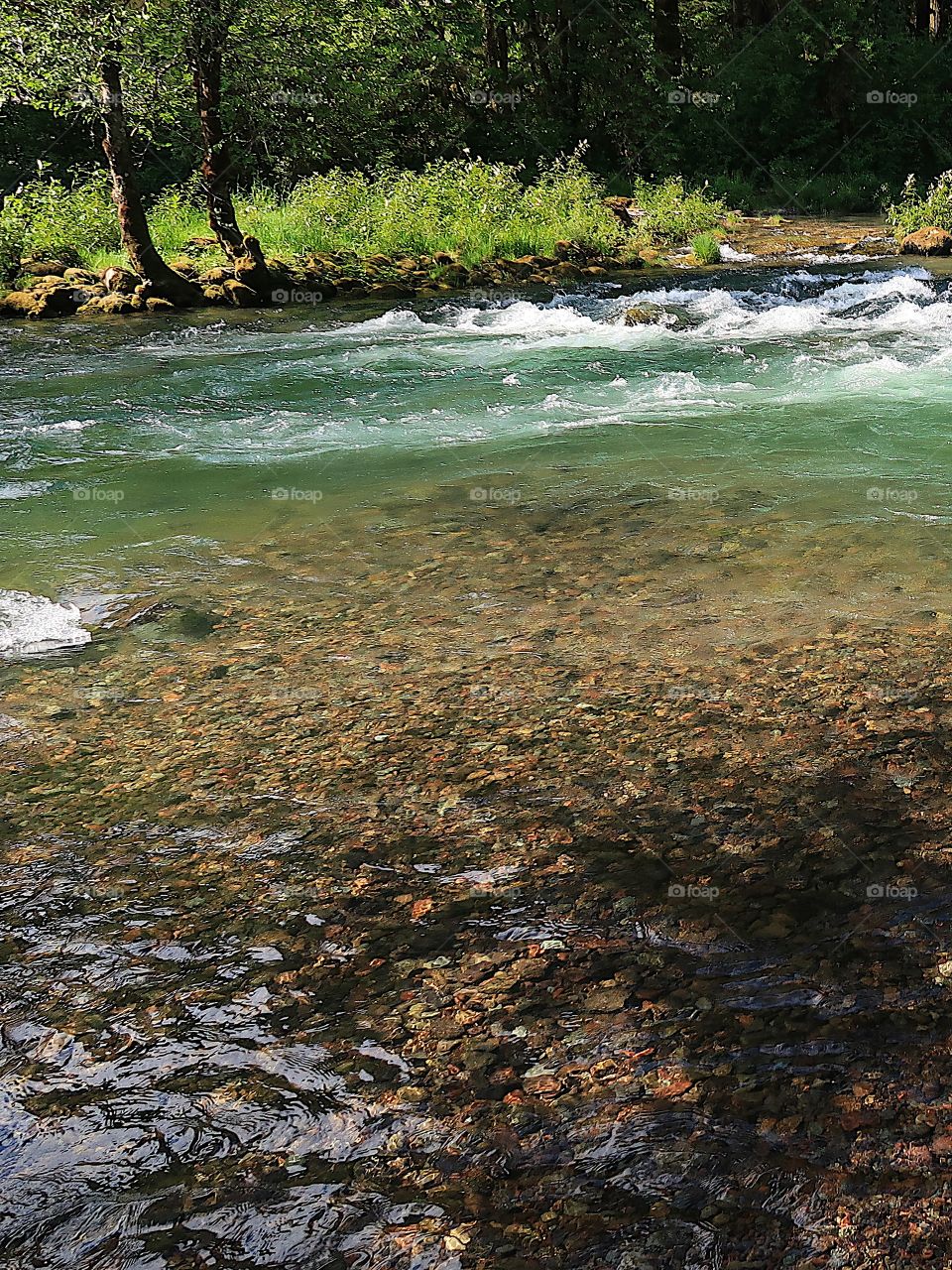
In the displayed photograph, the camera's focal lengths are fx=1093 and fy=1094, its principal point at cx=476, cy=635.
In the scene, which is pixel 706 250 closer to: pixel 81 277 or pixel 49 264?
pixel 81 277

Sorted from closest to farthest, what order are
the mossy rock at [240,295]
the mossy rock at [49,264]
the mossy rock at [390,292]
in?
1. the mossy rock at [240,295]
2. the mossy rock at [390,292]
3. the mossy rock at [49,264]

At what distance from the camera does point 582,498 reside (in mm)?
7016

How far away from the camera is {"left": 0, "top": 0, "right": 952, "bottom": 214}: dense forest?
22078mm

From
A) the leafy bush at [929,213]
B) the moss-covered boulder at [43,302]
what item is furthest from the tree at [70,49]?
the leafy bush at [929,213]

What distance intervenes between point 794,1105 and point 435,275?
16311mm

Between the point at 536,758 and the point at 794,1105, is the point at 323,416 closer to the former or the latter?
the point at 536,758

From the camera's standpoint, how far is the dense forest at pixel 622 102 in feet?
72.4

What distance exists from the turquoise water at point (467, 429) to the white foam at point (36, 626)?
0.04 metres

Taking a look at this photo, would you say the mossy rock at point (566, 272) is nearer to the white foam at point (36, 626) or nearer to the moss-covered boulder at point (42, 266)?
the moss-covered boulder at point (42, 266)

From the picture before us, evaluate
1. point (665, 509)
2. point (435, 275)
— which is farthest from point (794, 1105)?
point (435, 275)

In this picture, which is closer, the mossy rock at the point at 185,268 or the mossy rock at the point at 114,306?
the mossy rock at the point at 114,306

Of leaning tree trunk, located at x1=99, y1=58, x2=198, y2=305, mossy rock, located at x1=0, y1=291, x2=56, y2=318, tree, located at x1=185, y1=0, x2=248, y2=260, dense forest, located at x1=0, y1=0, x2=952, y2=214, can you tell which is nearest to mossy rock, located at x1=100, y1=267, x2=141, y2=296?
leaning tree trunk, located at x1=99, y1=58, x2=198, y2=305

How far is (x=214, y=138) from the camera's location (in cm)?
1560

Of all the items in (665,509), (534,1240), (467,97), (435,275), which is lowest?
(534,1240)
